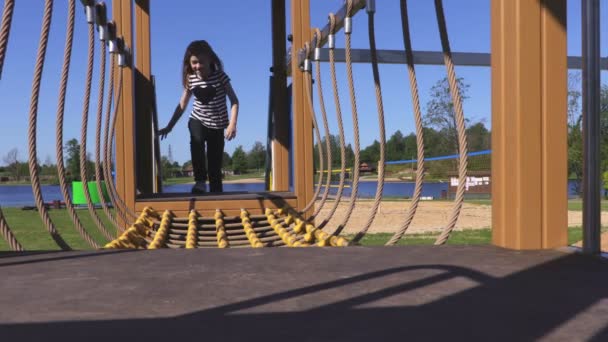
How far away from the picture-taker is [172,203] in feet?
6.93

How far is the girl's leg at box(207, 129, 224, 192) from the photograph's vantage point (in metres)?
2.57

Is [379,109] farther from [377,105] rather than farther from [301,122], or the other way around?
[301,122]

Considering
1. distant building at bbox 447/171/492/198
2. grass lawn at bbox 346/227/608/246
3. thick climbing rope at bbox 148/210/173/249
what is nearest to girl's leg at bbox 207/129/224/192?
thick climbing rope at bbox 148/210/173/249

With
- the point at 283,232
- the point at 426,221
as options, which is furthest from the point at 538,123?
the point at 426,221

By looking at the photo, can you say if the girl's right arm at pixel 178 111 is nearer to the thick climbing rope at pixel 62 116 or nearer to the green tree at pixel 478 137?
the thick climbing rope at pixel 62 116

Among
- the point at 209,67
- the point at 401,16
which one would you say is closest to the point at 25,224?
the point at 209,67

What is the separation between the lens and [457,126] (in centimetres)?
100

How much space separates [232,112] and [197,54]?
1.09 feet

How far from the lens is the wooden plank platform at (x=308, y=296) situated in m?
0.46

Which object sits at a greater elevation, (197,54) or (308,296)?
(197,54)

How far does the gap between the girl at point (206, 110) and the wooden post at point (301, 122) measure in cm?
34

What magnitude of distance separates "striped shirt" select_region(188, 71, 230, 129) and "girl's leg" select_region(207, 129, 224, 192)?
0.16 feet

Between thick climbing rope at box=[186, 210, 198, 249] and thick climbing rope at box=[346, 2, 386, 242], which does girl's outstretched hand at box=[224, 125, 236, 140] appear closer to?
thick climbing rope at box=[186, 210, 198, 249]

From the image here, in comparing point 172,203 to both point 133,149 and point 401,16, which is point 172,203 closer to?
point 133,149
